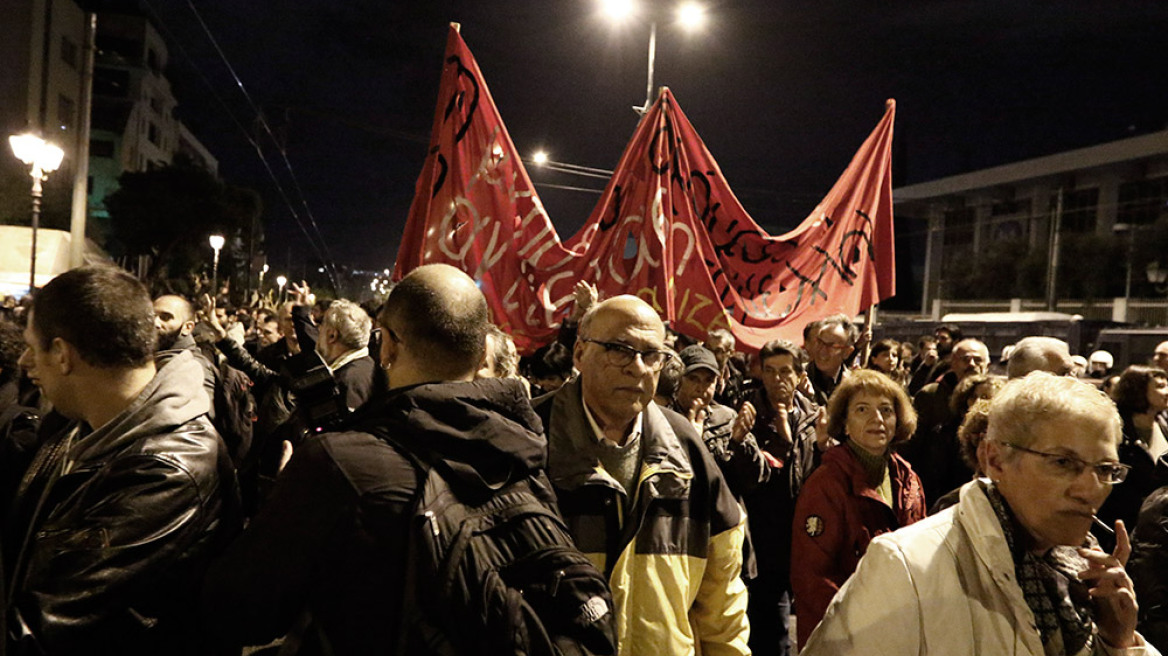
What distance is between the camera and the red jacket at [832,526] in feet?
12.5

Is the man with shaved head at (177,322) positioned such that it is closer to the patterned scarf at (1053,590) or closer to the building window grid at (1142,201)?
the patterned scarf at (1053,590)

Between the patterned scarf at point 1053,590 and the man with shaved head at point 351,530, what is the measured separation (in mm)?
1257

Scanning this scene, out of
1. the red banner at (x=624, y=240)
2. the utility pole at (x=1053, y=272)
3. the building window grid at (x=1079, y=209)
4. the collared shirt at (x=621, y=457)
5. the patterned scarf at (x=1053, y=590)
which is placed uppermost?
the building window grid at (x=1079, y=209)

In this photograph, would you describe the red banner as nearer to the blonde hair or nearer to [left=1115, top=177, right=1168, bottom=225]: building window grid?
the blonde hair

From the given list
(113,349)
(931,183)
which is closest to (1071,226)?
(931,183)

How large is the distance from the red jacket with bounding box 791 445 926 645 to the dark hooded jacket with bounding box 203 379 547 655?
7.92 feet

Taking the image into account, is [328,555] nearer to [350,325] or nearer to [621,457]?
[621,457]

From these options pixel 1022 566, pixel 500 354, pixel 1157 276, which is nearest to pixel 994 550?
pixel 1022 566

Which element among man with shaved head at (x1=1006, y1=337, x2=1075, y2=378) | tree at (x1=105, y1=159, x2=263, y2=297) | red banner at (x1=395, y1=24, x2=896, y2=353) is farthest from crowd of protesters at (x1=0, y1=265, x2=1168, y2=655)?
tree at (x1=105, y1=159, x2=263, y2=297)

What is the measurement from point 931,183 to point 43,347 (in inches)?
2422

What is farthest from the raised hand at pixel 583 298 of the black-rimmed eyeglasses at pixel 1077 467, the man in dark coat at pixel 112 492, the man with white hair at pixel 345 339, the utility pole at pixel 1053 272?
the utility pole at pixel 1053 272

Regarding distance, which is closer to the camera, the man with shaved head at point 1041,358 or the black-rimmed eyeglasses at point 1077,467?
the black-rimmed eyeglasses at point 1077,467

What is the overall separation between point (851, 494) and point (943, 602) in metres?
1.68

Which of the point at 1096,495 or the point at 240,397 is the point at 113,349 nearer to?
the point at 1096,495
